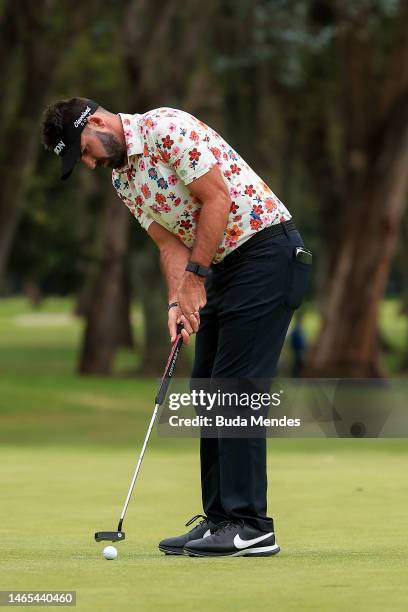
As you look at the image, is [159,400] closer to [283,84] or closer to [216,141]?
[216,141]

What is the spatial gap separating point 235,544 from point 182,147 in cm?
181

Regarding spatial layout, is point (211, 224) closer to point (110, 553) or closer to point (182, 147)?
point (182, 147)

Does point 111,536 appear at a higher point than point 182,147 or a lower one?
lower

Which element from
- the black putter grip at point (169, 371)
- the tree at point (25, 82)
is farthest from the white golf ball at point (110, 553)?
the tree at point (25, 82)

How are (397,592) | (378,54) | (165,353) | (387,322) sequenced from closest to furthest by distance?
1. (397,592)
2. (378,54)
3. (165,353)
4. (387,322)

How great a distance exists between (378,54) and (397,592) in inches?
1063

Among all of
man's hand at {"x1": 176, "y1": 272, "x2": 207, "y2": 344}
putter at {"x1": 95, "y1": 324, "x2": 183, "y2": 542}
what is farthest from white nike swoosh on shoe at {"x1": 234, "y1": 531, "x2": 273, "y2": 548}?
man's hand at {"x1": 176, "y1": 272, "x2": 207, "y2": 344}

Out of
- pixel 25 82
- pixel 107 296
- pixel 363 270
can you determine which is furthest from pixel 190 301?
pixel 107 296

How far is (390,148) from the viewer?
96.0 feet

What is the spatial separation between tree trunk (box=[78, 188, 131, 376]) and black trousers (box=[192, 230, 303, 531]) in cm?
2549

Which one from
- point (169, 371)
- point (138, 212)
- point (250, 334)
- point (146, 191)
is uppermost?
point (146, 191)

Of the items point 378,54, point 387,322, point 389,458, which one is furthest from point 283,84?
point 387,322

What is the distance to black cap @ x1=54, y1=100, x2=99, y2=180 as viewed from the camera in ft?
24.4

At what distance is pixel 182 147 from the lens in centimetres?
732
